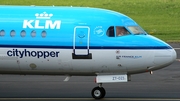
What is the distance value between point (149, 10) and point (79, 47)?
28857mm

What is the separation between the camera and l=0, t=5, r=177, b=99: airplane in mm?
17953

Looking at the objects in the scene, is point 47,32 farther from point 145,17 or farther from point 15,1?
point 15,1

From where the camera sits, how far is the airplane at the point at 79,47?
58.9ft

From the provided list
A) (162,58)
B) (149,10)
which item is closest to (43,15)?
(162,58)

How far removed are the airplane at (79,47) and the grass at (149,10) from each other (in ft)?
59.1

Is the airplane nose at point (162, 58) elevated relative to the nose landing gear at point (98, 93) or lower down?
elevated

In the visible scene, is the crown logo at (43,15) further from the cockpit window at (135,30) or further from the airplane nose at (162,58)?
the airplane nose at (162,58)

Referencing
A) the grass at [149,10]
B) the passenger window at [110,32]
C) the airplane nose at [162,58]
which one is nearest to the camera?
the airplane nose at [162,58]

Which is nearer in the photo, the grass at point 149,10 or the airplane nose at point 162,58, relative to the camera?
the airplane nose at point 162,58

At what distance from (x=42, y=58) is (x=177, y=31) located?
70.0ft

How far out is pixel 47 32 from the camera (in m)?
18.1

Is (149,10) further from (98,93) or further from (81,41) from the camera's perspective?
(81,41)

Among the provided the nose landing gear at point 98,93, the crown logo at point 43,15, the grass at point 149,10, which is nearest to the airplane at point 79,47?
the crown logo at point 43,15

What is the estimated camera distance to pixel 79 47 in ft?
59.0
